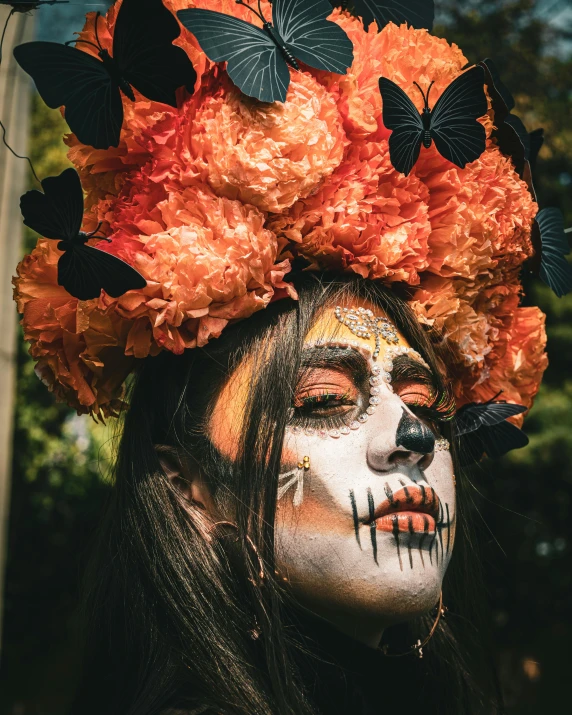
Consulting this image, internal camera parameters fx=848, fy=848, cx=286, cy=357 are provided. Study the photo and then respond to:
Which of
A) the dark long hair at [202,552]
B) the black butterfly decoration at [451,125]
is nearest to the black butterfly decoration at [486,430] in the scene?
the dark long hair at [202,552]

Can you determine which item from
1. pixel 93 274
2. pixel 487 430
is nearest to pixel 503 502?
pixel 487 430

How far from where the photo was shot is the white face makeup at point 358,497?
1975 mm

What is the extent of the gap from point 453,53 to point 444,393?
97 centimetres

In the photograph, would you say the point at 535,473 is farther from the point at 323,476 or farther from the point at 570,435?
the point at 323,476

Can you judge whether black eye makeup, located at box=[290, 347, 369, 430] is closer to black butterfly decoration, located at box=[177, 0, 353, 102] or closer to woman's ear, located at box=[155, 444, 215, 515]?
woman's ear, located at box=[155, 444, 215, 515]

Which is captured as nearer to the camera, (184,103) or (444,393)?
(184,103)

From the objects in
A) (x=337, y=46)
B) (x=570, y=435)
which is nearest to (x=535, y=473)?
(x=570, y=435)

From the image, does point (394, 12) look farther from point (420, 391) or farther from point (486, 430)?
point (486, 430)

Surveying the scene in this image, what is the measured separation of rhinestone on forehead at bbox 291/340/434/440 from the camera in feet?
6.74

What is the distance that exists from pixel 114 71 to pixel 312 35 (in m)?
0.50

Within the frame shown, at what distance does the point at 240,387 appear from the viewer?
214 cm

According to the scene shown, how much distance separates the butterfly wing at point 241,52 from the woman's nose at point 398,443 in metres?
0.83

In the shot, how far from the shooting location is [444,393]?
2.32m

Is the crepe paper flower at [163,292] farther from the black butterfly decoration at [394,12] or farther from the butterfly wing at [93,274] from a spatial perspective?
the black butterfly decoration at [394,12]
